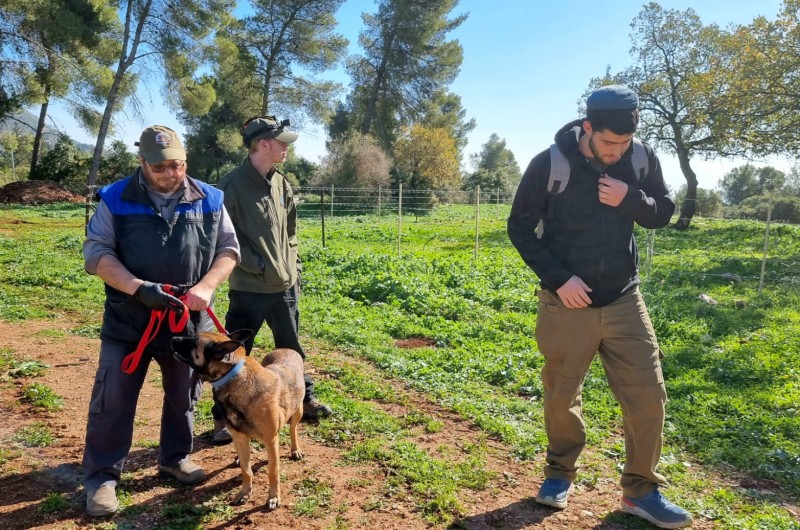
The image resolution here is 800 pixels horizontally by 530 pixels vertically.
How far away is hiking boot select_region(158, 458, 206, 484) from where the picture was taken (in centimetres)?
352

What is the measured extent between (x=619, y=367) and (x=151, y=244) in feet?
9.06

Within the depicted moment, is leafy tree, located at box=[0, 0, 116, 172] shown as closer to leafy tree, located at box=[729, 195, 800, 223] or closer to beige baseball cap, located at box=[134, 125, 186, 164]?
beige baseball cap, located at box=[134, 125, 186, 164]

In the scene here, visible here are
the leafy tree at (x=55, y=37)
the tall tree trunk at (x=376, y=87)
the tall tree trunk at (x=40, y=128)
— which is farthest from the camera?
the tall tree trunk at (x=376, y=87)

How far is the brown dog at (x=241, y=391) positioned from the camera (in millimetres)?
3174

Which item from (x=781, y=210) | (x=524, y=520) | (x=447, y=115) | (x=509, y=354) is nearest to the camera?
(x=524, y=520)

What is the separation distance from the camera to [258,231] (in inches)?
158

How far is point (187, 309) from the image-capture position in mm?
3143

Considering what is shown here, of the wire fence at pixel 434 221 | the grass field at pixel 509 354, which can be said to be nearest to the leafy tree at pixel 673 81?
the wire fence at pixel 434 221

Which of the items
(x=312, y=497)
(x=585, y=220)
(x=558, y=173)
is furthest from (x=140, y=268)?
(x=585, y=220)

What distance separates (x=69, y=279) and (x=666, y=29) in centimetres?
2717

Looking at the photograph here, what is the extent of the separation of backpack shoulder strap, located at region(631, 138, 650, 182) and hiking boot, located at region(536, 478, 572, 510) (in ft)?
6.16

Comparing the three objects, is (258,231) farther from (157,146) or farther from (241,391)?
(241,391)

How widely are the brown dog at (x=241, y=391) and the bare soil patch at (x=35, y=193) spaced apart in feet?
91.6

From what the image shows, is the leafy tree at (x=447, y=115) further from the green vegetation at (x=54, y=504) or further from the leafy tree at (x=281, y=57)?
the green vegetation at (x=54, y=504)
